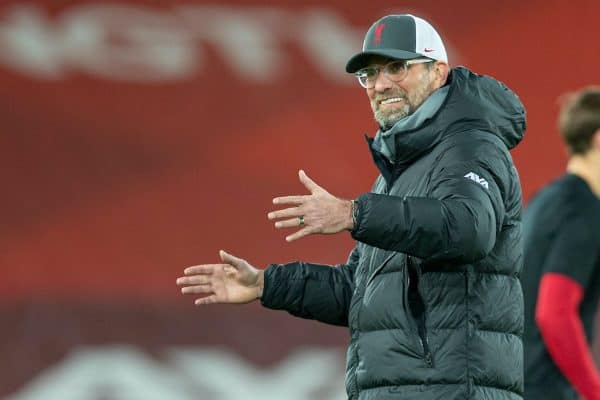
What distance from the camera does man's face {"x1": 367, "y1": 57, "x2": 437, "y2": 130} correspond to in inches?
115

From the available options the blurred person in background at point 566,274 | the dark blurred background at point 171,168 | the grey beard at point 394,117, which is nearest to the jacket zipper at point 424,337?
the grey beard at point 394,117

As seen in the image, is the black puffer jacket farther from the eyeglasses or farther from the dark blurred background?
the dark blurred background

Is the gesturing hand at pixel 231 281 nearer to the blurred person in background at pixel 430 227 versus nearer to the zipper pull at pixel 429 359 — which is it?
the blurred person in background at pixel 430 227

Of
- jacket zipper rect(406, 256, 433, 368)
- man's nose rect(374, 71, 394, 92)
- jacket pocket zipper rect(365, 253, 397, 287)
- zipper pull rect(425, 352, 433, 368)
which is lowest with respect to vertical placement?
zipper pull rect(425, 352, 433, 368)

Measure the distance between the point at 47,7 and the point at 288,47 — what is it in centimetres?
103

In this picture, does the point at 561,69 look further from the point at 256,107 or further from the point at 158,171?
the point at 158,171

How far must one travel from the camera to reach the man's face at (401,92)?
2926 millimetres

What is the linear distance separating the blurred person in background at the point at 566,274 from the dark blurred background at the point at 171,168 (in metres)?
1.97

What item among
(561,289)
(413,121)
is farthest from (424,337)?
(561,289)

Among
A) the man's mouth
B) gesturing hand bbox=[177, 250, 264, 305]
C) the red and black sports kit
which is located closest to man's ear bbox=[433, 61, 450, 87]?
the man's mouth

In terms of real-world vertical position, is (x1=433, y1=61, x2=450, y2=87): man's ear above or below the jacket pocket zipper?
above

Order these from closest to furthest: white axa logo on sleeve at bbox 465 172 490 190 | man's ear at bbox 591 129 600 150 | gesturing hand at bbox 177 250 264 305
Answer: white axa logo on sleeve at bbox 465 172 490 190, gesturing hand at bbox 177 250 264 305, man's ear at bbox 591 129 600 150

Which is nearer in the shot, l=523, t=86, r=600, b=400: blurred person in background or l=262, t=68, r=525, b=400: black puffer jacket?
l=262, t=68, r=525, b=400: black puffer jacket

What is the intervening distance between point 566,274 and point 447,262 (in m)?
0.93
